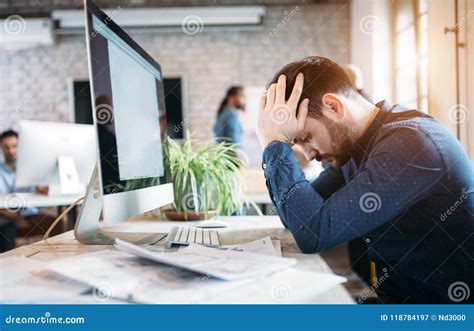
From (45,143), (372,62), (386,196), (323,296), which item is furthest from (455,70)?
(372,62)

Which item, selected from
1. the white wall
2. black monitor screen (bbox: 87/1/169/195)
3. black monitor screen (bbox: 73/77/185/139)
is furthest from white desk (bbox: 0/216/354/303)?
black monitor screen (bbox: 73/77/185/139)

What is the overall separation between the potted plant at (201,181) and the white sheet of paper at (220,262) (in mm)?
605

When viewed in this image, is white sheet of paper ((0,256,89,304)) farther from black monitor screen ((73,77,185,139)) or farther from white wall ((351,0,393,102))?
black monitor screen ((73,77,185,139))

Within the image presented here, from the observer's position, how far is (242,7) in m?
4.73

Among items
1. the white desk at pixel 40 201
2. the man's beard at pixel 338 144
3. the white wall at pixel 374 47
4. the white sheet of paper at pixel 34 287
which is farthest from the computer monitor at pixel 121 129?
the white wall at pixel 374 47

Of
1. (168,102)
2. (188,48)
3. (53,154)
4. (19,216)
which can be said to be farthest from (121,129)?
(188,48)

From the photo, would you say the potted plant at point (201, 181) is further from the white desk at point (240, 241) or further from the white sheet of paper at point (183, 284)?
the white sheet of paper at point (183, 284)

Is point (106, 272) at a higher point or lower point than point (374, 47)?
lower

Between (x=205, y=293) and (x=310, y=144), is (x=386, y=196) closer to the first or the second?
(x=310, y=144)

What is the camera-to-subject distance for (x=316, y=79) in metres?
0.94

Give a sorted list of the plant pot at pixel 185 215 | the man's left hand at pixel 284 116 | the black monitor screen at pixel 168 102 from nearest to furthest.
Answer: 1. the man's left hand at pixel 284 116
2. the plant pot at pixel 185 215
3. the black monitor screen at pixel 168 102

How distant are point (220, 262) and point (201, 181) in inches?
28.3

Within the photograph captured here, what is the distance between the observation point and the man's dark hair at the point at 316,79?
3.09 feet

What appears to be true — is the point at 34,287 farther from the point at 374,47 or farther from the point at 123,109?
the point at 374,47
